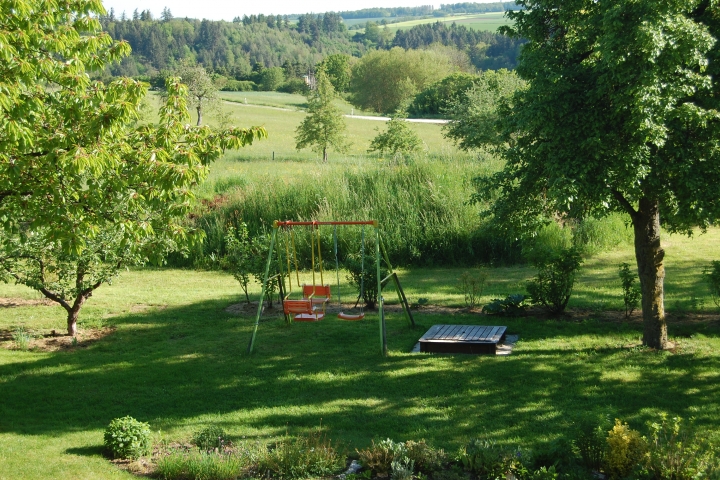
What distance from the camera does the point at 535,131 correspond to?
966 centimetres

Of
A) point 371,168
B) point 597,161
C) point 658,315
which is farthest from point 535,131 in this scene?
point 371,168

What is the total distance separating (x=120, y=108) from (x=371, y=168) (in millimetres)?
16227

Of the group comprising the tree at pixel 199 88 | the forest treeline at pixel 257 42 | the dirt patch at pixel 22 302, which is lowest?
the dirt patch at pixel 22 302

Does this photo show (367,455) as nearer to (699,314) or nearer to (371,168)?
(699,314)

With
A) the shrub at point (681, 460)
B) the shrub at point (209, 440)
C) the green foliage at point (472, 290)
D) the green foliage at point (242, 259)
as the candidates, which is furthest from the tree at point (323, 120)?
the shrub at point (681, 460)

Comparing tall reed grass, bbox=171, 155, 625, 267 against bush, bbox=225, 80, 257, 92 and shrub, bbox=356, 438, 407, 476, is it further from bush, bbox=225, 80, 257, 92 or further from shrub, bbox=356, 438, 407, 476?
bush, bbox=225, 80, 257, 92

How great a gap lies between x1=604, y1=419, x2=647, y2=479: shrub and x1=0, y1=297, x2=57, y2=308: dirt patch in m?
12.6

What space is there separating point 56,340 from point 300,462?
24.0 ft

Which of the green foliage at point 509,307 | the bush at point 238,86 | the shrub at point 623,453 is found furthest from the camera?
the bush at point 238,86

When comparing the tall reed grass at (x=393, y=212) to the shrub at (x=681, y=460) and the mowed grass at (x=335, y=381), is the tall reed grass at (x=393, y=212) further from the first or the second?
the shrub at (x=681, y=460)

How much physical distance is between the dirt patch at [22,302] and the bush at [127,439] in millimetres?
8726

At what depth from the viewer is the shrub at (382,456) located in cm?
670

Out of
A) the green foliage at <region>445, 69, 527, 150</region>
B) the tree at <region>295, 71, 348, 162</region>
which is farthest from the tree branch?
the tree at <region>295, 71, 348, 162</region>

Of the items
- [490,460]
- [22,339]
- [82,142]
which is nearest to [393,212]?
[22,339]
